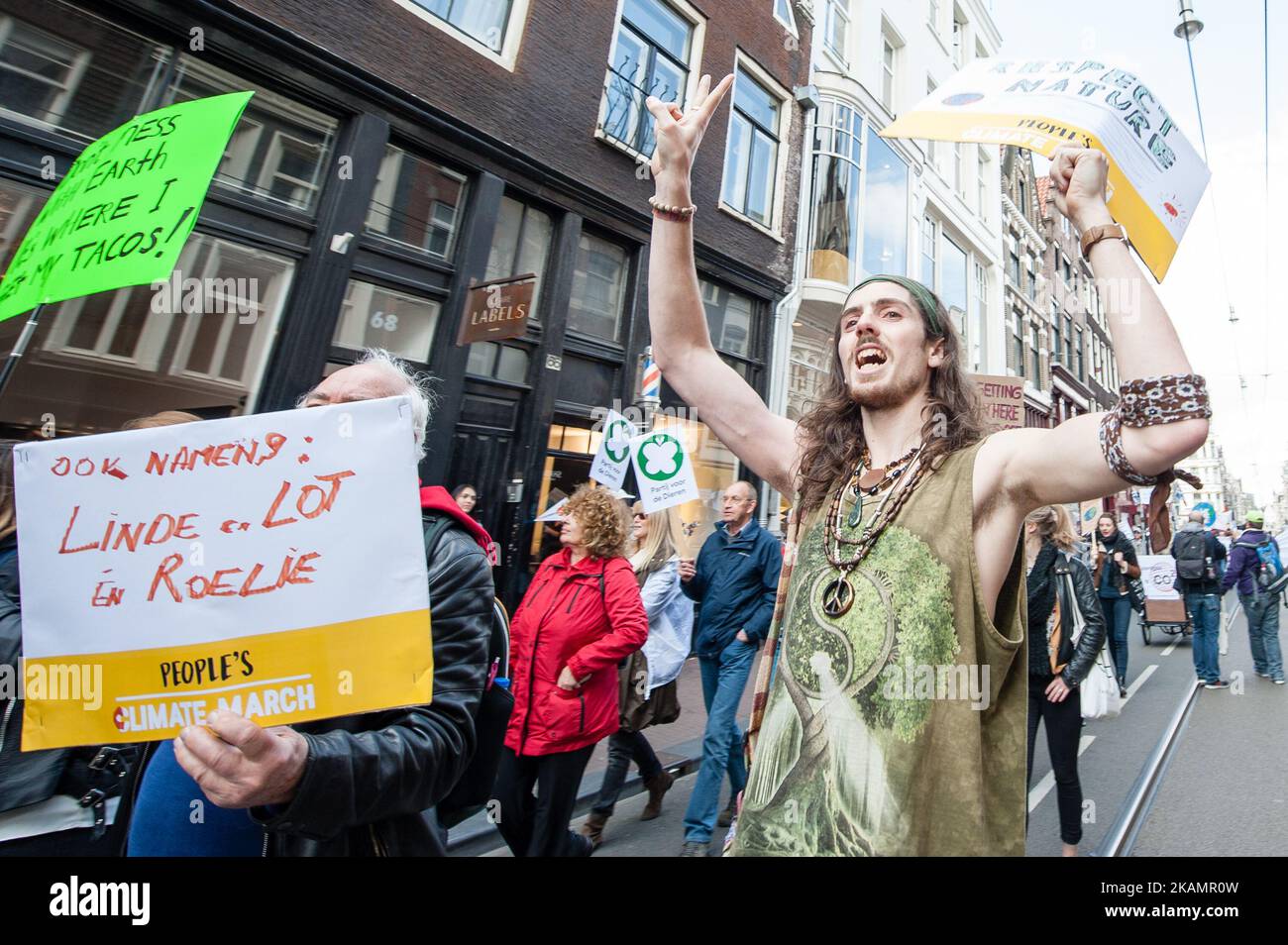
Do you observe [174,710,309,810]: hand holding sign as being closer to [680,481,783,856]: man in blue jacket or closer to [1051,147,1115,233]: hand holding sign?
[1051,147,1115,233]: hand holding sign

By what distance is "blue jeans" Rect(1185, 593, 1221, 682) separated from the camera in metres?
7.91

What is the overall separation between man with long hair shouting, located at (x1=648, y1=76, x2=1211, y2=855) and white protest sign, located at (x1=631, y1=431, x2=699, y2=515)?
3.63 metres

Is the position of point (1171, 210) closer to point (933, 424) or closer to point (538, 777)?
point (933, 424)

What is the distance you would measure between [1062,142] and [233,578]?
6.40ft

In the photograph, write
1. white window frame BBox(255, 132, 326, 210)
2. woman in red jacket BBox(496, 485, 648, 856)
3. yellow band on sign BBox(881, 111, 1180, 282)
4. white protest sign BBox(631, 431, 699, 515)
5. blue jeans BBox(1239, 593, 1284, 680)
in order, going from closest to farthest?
yellow band on sign BBox(881, 111, 1180, 282), woman in red jacket BBox(496, 485, 648, 856), white protest sign BBox(631, 431, 699, 515), white window frame BBox(255, 132, 326, 210), blue jeans BBox(1239, 593, 1284, 680)

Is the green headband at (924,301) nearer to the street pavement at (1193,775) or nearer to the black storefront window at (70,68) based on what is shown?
the street pavement at (1193,775)

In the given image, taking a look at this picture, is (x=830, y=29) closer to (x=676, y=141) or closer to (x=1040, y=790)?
(x=1040, y=790)

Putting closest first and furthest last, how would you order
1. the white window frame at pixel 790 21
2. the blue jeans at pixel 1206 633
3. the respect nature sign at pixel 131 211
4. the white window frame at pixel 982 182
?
the respect nature sign at pixel 131 211, the blue jeans at pixel 1206 633, the white window frame at pixel 790 21, the white window frame at pixel 982 182

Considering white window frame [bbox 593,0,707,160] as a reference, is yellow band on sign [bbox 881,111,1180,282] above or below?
below

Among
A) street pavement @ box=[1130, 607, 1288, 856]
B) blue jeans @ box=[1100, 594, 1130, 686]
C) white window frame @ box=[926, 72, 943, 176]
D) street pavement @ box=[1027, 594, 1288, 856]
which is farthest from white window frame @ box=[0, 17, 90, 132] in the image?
white window frame @ box=[926, 72, 943, 176]

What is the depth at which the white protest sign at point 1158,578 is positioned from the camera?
35.0 ft

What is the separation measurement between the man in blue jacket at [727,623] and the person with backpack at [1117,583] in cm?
631

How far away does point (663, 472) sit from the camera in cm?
557

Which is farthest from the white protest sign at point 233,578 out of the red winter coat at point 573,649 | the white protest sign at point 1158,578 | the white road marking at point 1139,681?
the white protest sign at point 1158,578
